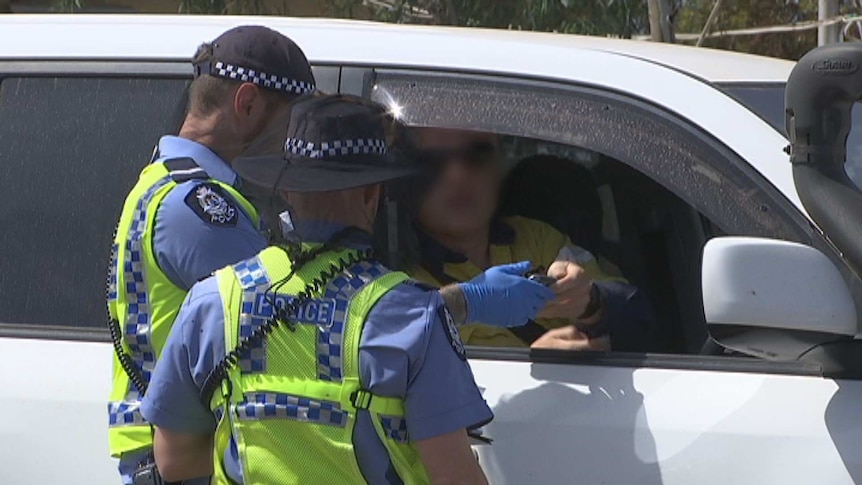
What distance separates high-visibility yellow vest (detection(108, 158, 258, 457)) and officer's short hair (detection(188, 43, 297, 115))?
0.51 ft

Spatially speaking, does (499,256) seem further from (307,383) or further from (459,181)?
(307,383)

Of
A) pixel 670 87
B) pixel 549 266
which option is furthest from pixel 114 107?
pixel 670 87

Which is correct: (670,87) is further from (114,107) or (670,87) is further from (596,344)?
(114,107)

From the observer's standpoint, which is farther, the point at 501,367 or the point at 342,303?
the point at 501,367

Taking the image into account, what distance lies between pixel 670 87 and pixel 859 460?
810 millimetres

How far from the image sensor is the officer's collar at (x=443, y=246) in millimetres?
2805

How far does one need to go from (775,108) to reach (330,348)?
1.22 m

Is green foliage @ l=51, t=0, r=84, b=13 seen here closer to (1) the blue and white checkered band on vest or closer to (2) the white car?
(2) the white car

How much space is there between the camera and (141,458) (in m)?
2.52

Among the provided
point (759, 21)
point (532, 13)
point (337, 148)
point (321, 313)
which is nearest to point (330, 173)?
point (337, 148)

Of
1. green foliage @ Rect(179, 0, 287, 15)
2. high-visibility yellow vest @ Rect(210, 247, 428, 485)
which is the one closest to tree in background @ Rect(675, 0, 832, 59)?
green foliage @ Rect(179, 0, 287, 15)

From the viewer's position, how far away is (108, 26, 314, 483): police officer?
7.92ft

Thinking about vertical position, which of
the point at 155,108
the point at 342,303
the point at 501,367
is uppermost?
the point at 155,108

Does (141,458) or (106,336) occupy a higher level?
(106,336)
